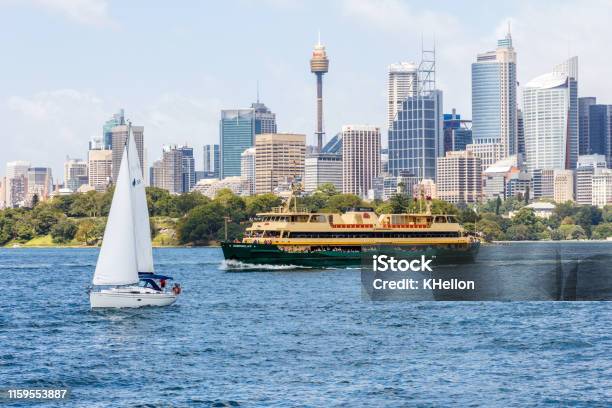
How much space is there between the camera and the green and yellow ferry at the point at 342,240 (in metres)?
142

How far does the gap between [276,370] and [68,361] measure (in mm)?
10119

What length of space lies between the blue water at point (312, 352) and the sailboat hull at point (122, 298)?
3.36 ft

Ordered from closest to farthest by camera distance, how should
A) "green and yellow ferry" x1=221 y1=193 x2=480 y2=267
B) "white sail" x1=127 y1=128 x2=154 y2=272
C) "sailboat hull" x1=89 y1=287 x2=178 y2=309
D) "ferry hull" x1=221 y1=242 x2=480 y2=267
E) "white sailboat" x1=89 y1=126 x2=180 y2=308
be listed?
"white sailboat" x1=89 y1=126 x2=180 y2=308 < "sailboat hull" x1=89 y1=287 x2=178 y2=309 < "white sail" x1=127 y1=128 x2=154 y2=272 < "ferry hull" x1=221 y1=242 x2=480 y2=267 < "green and yellow ferry" x1=221 y1=193 x2=480 y2=267

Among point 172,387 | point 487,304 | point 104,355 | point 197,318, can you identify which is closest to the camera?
point 172,387

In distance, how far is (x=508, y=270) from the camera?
14650 cm

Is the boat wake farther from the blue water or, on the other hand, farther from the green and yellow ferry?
the blue water

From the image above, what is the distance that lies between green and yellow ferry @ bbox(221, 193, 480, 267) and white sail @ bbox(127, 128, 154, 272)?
54396 millimetres

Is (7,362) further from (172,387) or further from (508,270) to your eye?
(508,270)

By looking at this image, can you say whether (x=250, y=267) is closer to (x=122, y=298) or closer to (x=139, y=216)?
(x=139, y=216)

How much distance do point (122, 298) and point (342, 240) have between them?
6377 cm

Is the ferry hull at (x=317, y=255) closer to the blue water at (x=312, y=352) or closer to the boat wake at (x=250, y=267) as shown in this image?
the boat wake at (x=250, y=267)

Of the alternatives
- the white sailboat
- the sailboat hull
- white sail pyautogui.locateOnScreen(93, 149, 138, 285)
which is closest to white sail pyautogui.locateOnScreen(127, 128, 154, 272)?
the white sailboat

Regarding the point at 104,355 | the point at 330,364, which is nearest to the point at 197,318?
the point at 104,355

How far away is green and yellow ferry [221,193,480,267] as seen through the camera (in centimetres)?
14188
